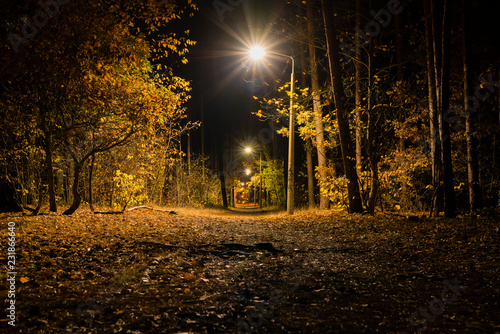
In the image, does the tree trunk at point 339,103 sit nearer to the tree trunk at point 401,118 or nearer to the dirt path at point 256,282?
the tree trunk at point 401,118

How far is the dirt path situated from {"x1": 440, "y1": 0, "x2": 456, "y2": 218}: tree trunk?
79.3 inches

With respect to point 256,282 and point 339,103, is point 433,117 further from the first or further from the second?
point 256,282

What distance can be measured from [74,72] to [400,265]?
9110 mm

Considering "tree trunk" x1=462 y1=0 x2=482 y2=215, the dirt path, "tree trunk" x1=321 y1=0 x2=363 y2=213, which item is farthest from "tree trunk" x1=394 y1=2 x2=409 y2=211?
the dirt path

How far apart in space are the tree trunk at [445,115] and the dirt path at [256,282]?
6.61 feet

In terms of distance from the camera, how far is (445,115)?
937 cm

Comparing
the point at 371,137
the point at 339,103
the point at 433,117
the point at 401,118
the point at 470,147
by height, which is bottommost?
the point at 470,147

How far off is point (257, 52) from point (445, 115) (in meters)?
9.30

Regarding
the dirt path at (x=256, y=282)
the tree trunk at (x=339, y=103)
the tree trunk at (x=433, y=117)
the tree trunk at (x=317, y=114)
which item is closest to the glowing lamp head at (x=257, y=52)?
the tree trunk at (x=317, y=114)

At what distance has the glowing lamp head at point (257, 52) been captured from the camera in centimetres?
1515

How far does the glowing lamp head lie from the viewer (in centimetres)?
1515

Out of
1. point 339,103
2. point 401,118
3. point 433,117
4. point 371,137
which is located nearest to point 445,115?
point 433,117

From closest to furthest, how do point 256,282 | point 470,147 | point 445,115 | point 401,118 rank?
point 256,282
point 445,115
point 470,147
point 401,118

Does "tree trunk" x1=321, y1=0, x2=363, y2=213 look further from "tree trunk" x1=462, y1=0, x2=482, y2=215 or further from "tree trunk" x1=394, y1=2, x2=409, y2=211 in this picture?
"tree trunk" x1=462, y1=0, x2=482, y2=215
